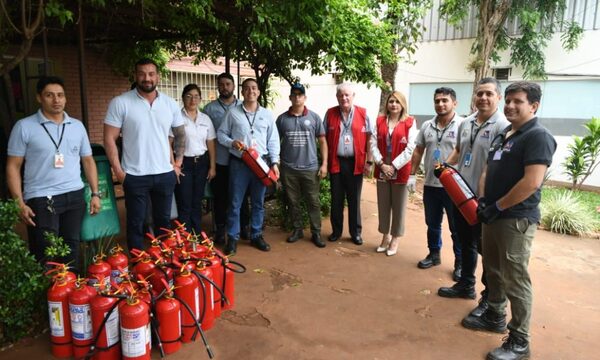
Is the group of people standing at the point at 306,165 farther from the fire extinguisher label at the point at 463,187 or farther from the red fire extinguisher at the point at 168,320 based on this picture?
the red fire extinguisher at the point at 168,320

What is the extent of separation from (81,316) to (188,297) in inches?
25.3

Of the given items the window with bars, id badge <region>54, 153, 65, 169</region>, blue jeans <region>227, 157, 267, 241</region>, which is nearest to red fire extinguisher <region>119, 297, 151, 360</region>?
id badge <region>54, 153, 65, 169</region>

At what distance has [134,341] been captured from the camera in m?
2.50

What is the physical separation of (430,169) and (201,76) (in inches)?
318

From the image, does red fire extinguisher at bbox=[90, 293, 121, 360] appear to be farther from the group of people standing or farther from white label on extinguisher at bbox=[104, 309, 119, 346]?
the group of people standing

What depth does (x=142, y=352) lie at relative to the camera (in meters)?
2.53

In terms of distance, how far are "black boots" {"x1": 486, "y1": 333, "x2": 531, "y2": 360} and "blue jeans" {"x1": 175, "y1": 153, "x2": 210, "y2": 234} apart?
3.02 meters

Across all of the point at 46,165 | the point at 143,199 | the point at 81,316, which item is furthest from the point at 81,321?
the point at 143,199

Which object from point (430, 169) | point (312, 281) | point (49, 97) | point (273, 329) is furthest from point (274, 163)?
point (49, 97)

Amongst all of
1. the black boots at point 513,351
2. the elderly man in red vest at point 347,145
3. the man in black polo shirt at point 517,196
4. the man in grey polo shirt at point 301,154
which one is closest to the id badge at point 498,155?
the man in black polo shirt at point 517,196

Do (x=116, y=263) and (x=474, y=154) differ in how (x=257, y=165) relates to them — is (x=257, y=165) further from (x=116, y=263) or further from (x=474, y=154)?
(x=474, y=154)

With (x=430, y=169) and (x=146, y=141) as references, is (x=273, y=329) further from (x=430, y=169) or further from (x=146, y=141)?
(x=430, y=169)

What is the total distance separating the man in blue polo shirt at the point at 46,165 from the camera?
9.41 ft

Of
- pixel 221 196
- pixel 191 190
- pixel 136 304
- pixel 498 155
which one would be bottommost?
pixel 136 304
